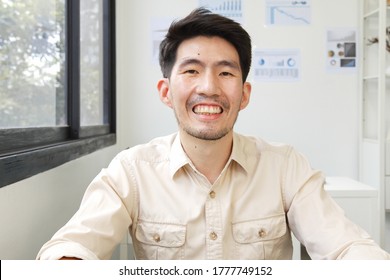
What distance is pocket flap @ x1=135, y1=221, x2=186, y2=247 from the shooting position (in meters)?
1.13

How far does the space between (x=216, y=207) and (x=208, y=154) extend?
0.15 m

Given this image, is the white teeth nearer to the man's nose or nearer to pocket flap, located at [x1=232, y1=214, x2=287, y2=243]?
the man's nose

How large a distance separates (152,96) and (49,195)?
1.90m

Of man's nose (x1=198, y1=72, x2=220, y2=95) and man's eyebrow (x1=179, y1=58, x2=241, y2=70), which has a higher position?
man's eyebrow (x1=179, y1=58, x2=241, y2=70)

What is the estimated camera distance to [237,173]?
3.98ft

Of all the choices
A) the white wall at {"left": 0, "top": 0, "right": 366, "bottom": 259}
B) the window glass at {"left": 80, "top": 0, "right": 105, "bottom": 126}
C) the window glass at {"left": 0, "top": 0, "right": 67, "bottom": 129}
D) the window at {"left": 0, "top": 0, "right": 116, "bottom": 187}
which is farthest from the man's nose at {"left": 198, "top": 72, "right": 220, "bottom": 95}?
the white wall at {"left": 0, "top": 0, "right": 366, "bottom": 259}

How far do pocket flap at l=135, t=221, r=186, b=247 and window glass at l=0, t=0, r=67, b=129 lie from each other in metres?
0.50

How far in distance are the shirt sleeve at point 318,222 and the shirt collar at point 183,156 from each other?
13 cm

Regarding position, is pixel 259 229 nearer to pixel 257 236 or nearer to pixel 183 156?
pixel 257 236

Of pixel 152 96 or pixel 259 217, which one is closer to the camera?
pixel 259 217

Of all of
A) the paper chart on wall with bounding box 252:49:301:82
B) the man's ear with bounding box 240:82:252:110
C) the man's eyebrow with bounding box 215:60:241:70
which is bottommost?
the man's ear with bounding box 240:82:252:110

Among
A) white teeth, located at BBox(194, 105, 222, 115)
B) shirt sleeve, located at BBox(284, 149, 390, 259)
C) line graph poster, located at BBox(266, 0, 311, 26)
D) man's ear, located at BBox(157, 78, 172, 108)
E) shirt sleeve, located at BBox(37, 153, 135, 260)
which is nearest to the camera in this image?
shirt sleeve, located at BBox(37, 153, 135, 260)

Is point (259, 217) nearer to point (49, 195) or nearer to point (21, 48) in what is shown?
point (49, 195)
